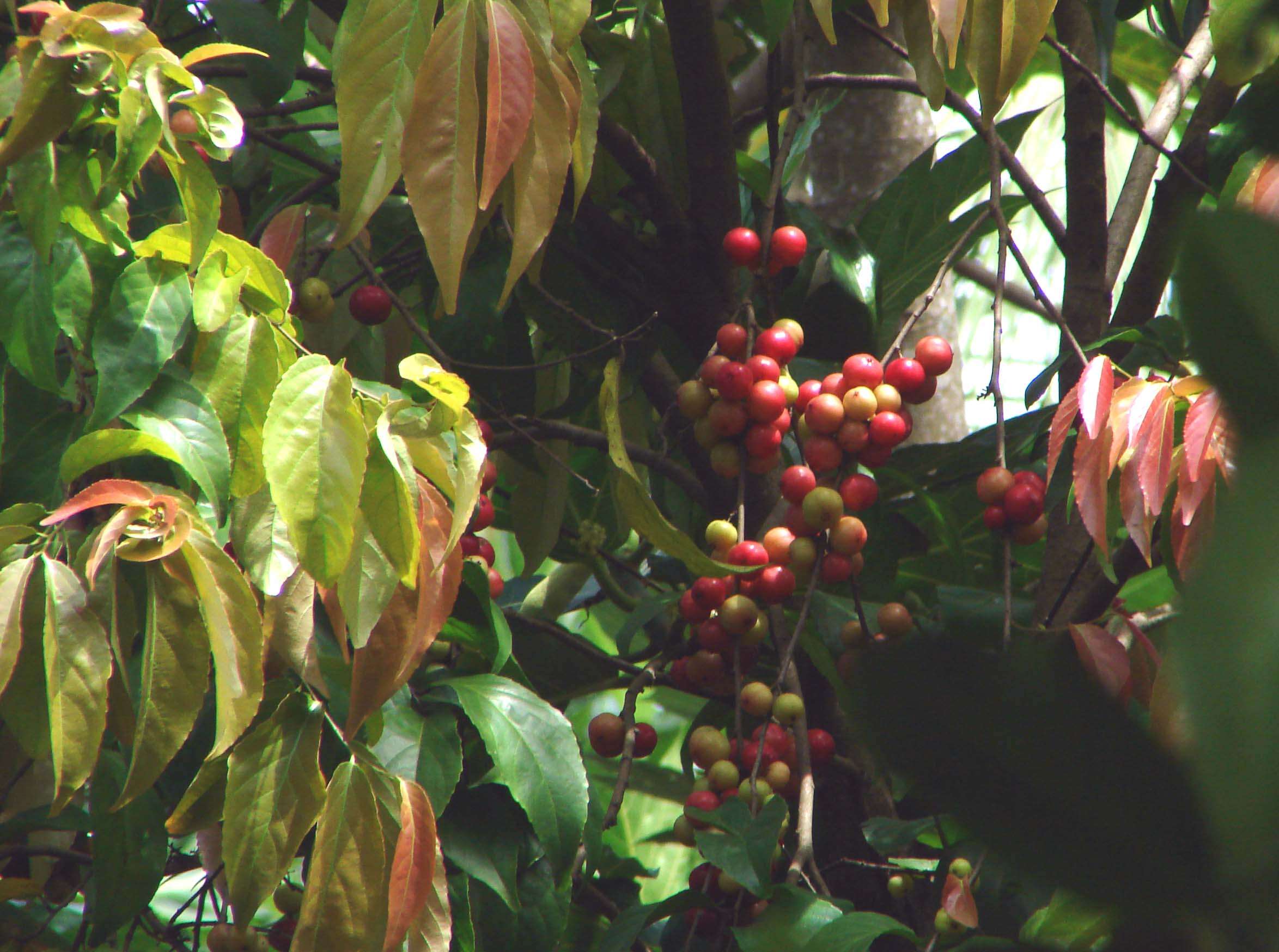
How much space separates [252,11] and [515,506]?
16.4 inches

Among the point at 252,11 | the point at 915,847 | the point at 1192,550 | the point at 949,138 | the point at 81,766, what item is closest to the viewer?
the point at 81,766

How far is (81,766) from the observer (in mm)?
434

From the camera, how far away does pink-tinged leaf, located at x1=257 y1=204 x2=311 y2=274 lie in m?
0.76

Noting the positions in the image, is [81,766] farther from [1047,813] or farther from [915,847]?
[915,847]

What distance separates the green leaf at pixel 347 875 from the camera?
0.47m

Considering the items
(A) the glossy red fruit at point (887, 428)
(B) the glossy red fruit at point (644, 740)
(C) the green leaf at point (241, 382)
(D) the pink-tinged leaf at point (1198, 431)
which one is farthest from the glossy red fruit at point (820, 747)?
(C) the green leaf at point (241, 382)

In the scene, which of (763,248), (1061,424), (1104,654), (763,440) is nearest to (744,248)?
(763,248)

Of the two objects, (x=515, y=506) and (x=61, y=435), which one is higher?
(x=61, y=435)

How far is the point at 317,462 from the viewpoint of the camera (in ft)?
1.49

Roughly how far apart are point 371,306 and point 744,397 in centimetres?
27

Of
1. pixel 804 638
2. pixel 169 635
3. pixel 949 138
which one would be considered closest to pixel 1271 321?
pixel 169 635

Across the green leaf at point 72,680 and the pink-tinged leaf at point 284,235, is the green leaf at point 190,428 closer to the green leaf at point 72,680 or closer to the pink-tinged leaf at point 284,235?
the green leaf at point 72,680

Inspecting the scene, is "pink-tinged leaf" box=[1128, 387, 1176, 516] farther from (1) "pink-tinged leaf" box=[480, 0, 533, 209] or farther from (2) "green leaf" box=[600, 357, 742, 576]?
(1) "pink-tinged leaf" box=[480, 0, 533, 209]

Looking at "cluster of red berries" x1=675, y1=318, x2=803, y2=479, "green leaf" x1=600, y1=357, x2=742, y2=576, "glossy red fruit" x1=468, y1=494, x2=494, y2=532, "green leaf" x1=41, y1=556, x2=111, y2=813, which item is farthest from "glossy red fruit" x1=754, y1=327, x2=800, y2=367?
"green leaf" x1=41, y1=556, x2=111, y2=813
